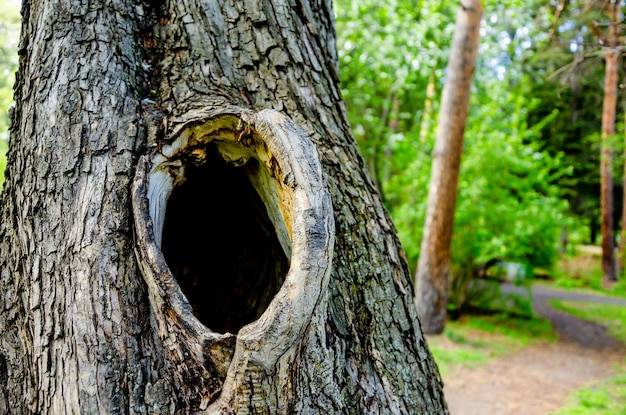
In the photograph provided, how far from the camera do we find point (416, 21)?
33.3ft

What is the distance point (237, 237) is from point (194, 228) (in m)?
0.21

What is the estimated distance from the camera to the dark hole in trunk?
6.91 ft

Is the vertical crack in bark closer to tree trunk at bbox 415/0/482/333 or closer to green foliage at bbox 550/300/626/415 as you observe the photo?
green foliage at bbox 550/300/626/415

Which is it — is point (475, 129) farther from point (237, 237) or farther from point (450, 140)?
point (237, 237)

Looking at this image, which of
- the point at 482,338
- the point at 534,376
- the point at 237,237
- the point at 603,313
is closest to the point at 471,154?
the point at 482,338

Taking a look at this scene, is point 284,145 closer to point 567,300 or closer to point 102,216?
point 102,216

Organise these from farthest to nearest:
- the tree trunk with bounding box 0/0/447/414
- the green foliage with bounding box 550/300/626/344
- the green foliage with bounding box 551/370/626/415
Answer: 1. the green foliage with bounding box 550/300/626/344
2. the green foliage with bounding box 551/370/626/415
3. the tree trunk with bounding box 0/0/447/414

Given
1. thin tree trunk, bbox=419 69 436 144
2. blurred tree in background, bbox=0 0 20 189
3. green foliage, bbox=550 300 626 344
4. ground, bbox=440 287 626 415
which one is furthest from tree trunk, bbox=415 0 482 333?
blurred tree in background, bbox=0 0 20 189

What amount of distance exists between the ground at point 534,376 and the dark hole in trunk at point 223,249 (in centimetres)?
444

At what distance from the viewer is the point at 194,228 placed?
2.24 m

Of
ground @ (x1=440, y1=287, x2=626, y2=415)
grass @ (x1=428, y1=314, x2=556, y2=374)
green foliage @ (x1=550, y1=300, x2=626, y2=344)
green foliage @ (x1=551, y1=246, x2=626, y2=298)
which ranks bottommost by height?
ground @ (x1=440, y1=287, x2=626, y2=415)

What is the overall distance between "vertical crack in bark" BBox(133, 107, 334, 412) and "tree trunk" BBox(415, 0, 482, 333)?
600 centimetres

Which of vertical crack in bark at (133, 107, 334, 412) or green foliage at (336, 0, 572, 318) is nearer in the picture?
vertical crack in bark at (133, 107, 334, 412)

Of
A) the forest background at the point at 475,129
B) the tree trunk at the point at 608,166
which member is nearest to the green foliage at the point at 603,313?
the forest background at the point at 475,129
